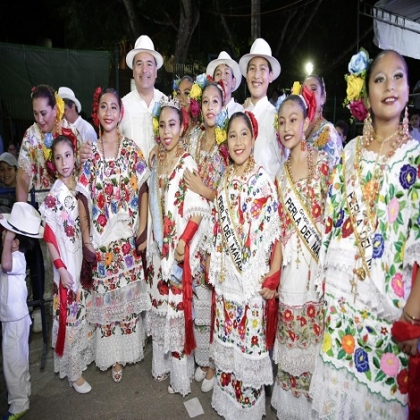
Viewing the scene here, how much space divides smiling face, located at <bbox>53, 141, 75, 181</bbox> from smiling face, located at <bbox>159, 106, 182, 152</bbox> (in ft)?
2.56

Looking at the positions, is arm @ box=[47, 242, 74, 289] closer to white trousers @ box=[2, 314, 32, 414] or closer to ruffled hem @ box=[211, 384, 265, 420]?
white trousers @ box=[2, 314, 32, 414]

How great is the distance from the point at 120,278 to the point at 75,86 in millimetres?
8075

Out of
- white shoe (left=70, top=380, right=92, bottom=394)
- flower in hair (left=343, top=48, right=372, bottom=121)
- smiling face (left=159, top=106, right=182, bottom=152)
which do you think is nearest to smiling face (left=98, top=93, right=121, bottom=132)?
smiling face (left=159, top=106, right=182, bottom=152)

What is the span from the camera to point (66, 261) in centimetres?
338

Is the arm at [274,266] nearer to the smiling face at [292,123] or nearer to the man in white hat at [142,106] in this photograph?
the smiling face at [292,123]

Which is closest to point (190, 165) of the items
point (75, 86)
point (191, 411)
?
point (191, 411)

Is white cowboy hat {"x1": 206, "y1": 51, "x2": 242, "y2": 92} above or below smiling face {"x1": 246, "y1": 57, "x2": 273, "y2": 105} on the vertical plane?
above

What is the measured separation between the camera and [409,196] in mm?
2031

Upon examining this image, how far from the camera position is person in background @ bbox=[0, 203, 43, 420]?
3141mm

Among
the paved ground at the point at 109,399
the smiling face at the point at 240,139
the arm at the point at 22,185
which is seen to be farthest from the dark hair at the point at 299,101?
the arm at the point at 22,185

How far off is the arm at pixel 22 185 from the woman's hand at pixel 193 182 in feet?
6.16

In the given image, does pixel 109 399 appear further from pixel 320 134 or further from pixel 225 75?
pixel 225 75

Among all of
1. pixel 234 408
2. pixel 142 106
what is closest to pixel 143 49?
pixel 142 106

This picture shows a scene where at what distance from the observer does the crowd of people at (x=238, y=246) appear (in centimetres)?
213
